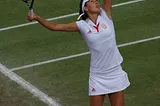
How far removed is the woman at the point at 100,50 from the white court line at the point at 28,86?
7.70 ft

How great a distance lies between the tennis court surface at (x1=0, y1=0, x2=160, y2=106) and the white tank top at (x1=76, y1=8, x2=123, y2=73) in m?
2.32

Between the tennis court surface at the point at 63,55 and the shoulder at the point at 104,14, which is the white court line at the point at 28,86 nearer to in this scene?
the tennis court surface at the point at 63,55

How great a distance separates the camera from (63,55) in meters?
13.2

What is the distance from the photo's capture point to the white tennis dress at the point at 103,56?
27.9 ft

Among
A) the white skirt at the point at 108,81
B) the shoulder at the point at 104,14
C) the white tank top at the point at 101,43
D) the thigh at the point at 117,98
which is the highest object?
the shoulder at the point at 104,14

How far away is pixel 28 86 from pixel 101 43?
3.64 meters

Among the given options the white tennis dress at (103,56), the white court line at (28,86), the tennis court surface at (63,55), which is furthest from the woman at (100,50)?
the white court line at (28,86)

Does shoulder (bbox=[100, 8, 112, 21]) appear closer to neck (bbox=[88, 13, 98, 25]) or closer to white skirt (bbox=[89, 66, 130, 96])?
neck (bbox=[88, 13, 98, 25])

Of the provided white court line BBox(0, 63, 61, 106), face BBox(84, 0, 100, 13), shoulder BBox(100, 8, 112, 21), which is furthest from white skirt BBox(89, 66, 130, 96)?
white court line BBox(0, 63, 61, 106)

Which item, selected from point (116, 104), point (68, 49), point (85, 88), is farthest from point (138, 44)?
point (116, 104)

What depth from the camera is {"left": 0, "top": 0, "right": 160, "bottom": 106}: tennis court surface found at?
11258 millimetres

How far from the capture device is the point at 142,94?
1110cm

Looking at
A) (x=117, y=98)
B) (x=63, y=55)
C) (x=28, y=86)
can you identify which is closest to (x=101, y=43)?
(x=117, y=98)

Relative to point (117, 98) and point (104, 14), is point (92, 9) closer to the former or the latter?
point (104, 14)
